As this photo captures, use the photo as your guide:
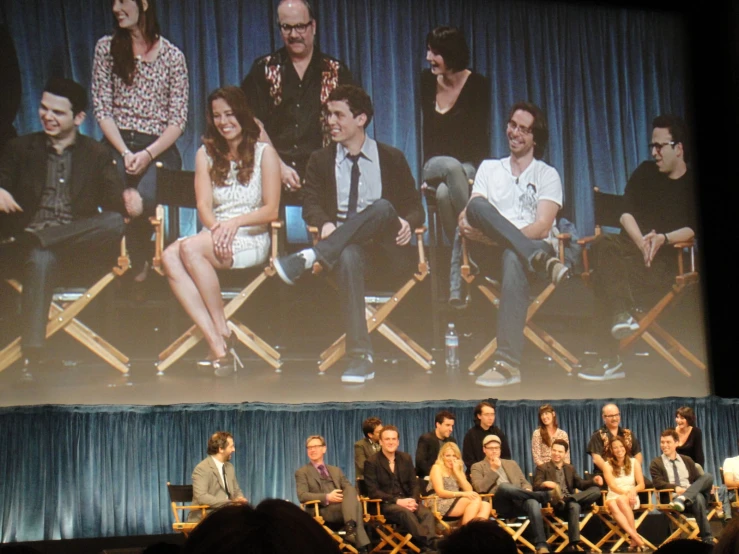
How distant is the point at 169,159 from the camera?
24.1ft

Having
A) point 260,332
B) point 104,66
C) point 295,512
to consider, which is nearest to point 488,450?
point 260,332

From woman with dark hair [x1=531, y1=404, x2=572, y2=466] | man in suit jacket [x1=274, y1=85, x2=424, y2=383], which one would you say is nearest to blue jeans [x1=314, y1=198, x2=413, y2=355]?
man in suit jacket [x1=274, y1=85, x2=424, y2=383]

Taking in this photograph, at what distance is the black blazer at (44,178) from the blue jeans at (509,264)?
3.00m

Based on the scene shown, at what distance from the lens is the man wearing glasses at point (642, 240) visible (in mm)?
8203

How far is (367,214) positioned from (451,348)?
52.5 inches

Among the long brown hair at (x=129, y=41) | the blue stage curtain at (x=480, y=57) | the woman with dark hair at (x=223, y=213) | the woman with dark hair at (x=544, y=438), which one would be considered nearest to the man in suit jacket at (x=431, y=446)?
the woman with dark hair at (x=544, y=438)

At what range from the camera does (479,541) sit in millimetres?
1191

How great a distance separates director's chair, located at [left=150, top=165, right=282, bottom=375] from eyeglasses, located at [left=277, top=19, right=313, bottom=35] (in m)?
Result: 1.47

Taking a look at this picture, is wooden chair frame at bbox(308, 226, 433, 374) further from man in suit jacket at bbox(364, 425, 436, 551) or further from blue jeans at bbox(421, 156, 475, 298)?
man in suit jacket at bbox(364, 425, 436, 551)

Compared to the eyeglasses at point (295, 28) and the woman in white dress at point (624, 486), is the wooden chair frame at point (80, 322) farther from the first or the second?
the woman in white dress at point (624, 486)

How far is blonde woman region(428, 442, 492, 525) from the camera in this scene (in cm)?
596

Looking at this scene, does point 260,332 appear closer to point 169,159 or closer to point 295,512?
point 169,159

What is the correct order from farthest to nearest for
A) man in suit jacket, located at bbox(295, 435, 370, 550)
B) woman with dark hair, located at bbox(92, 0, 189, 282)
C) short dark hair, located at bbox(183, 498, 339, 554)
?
woman with dark hair, located at bbox(92, 0, 189, 282) → man in suit jacket, located at bbox(295, 435, 370, 550) → short dark hair, located at bbox(183, 498, 339, 554)

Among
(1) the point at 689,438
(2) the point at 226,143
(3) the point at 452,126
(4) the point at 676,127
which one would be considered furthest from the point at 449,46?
(1) the point at 689,438
